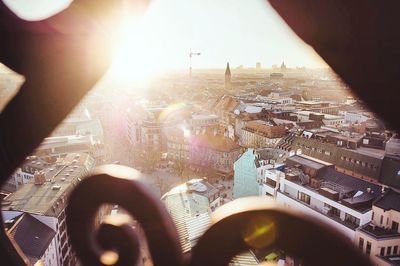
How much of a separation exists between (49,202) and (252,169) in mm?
11542

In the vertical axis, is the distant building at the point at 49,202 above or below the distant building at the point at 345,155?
below

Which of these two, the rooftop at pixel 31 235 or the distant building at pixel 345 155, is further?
the distant building at pixel 345 155

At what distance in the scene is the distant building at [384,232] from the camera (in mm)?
12727

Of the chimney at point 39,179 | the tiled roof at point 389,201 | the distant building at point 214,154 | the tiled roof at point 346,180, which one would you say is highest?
the tiled roof at point 346,180

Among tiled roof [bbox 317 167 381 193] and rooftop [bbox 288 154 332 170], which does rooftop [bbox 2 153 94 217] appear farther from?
tiled roof [bbox 317 167 381 193]

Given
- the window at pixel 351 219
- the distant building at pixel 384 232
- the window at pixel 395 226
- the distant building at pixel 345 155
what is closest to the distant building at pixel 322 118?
the distant building at pixel 345 155

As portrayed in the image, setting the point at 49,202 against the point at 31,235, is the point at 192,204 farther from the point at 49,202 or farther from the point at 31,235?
the point at 31,235

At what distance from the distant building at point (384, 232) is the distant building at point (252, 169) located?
23.1ft

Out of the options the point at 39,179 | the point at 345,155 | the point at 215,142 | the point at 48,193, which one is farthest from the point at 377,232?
the point at 215,142

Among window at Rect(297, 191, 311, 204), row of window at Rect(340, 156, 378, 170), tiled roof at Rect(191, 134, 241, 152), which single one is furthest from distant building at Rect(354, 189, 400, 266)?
tiled roof at Rect(191, 134, 241, 152)

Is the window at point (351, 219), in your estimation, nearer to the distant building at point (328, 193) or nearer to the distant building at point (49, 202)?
the distant building at point (328, 193)

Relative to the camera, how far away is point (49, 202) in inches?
682

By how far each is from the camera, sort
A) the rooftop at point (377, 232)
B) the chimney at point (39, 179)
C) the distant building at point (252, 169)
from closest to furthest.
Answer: the rooftop at point (377, 232), the chimney at point (39, 179), the distant building at point (252, 169)

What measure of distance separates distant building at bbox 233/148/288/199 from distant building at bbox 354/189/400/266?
7.04m
